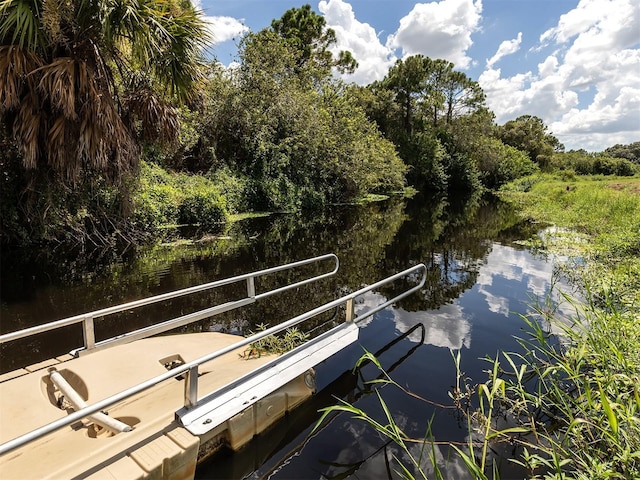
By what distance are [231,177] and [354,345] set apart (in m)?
13.2

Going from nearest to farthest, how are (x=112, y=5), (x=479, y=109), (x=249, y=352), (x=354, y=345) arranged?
(x=249, y=352) < (x=354, y=345) < (x=112, y=5) < (x=479, y=109)

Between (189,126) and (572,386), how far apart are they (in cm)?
1567

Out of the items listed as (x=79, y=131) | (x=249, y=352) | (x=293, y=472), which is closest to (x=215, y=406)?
(x=293, y=472)

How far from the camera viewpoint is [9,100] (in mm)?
5430

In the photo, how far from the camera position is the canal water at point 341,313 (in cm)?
293

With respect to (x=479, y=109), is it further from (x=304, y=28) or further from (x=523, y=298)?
(x=523, y=298)

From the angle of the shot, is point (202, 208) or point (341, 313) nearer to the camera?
point (341, 313)

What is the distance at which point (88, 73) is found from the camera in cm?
579

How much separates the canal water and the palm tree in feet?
7.30

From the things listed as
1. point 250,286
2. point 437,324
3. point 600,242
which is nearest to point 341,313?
point 437,324

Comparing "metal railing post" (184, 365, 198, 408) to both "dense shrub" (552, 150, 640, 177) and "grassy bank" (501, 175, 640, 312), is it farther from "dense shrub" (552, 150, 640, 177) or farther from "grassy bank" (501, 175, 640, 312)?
"dense shrub" (552, 150, 640, 177)

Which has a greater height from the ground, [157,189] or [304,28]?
[304,28]

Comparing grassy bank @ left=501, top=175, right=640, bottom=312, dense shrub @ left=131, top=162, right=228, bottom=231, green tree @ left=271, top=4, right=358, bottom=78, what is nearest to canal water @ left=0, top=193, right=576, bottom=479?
grassy bank @ left=501, top=175, right=640, bottom=312

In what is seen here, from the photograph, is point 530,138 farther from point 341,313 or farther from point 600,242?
point 341,313
